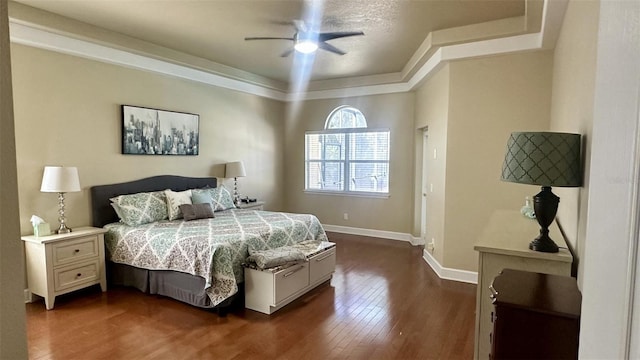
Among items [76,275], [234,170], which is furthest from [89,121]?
[234,170]

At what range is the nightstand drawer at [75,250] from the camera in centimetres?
346

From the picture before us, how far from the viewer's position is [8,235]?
2.57 feet

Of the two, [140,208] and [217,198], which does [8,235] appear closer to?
[140,208]

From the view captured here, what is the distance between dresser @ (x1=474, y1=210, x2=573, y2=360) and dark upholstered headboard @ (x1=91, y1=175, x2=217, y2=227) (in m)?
4.03

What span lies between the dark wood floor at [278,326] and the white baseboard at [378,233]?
1.94 m

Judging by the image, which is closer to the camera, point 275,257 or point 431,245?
point 275,257

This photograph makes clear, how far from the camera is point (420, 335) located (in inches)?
117

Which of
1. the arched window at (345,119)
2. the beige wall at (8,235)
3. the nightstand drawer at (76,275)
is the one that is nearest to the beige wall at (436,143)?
the arched window at (345,119)

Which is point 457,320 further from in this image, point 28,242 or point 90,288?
point 28,242

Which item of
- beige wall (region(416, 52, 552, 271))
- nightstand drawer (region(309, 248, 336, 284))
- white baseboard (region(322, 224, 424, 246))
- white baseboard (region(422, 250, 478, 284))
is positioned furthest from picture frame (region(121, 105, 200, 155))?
white baseboard (region(422, 250, 478, 284))

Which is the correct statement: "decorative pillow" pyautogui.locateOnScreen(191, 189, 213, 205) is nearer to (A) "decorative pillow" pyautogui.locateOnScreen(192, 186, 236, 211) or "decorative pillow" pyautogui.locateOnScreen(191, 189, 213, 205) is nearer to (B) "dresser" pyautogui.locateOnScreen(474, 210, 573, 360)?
(A) "decorative pillow" pyautogui.locateOnScreen(192, 186, 236, 211)

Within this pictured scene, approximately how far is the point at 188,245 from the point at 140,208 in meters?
1.22

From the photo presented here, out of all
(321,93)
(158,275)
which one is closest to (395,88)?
(321,93)

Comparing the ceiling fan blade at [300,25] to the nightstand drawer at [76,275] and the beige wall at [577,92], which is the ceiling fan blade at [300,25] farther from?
the nightstand drawer at [76,275]
